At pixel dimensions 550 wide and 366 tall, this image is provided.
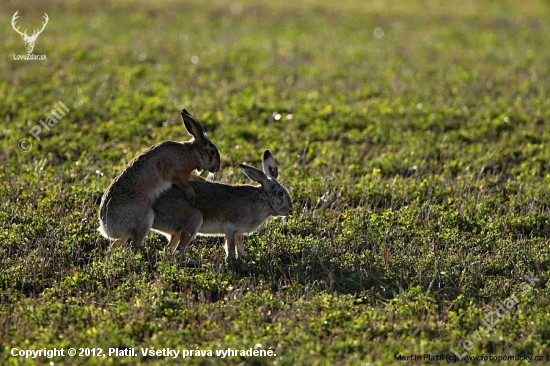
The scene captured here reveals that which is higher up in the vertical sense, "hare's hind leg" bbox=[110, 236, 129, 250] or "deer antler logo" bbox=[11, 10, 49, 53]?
"deer antler logo" bbox=[11, 10, 49, 53]

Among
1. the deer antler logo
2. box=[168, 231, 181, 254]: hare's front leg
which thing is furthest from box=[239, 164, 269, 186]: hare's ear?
the deer antler logo

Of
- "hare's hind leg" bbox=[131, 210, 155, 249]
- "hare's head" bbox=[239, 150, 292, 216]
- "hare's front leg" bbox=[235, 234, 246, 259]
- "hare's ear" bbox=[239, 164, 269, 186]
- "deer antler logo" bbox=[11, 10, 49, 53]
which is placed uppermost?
"deer antler logo" bbox=[11, 10, 49, 53]

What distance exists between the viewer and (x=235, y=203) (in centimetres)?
923

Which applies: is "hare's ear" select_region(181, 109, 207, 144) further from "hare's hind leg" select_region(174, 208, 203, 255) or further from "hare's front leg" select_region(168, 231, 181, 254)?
"hare's front leg" select_region(168, 231, 181, 254)

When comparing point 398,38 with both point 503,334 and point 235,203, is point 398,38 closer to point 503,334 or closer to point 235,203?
point 235,203

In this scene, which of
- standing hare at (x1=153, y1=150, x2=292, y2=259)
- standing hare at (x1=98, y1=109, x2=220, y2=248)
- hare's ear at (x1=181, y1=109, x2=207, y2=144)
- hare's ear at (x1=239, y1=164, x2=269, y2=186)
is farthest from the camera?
hare's ear at (x1=181, y1=109, x2=207, y2=144)

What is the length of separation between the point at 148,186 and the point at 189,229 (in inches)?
27.1

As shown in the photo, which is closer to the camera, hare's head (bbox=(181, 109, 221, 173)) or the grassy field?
the grassy field

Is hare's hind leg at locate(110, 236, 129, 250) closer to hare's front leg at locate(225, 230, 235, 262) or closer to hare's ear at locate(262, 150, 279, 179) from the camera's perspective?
hare's front leg at locate(225, 230, 235, 262)

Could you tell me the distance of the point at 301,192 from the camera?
1090cm

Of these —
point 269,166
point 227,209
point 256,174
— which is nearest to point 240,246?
point 227,209

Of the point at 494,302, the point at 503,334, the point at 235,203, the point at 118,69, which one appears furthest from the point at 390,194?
the point at 118,69

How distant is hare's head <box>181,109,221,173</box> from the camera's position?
31.3 feet

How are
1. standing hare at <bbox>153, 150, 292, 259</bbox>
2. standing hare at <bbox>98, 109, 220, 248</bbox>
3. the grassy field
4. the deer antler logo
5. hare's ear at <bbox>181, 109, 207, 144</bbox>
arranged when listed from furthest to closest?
1. the deer antler logo
2. hare's ear at <bbox>181, 109, 207, 144</bbox>
3. standing hare at <bbox>153, 150, 292, 259</bbox>
4. standing hare at <bbox>98, 109, 220, 248</bbox>
5. the grassy field
